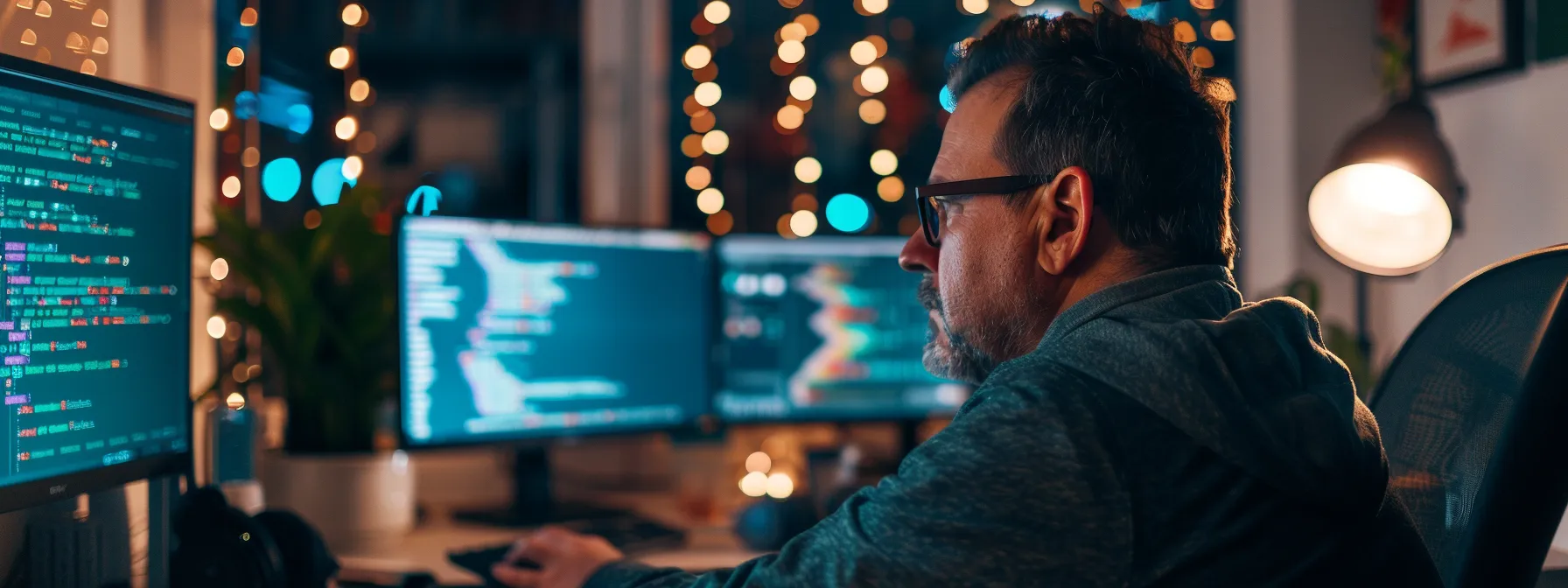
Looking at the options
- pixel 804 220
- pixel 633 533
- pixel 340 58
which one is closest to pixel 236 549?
pixel 633 533

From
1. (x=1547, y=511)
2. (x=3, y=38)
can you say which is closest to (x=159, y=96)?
(x=3, y=38)

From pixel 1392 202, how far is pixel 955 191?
0.92 metres

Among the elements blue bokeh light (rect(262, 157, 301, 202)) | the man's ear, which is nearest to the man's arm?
the man's ear

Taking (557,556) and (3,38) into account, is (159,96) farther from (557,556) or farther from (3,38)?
(557,556)

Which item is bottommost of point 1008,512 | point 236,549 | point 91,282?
point 236,549

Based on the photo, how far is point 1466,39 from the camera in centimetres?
191

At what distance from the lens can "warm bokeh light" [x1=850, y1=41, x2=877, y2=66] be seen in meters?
2.27

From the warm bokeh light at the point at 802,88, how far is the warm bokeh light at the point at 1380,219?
3.28 ft

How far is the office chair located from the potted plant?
1.23 m

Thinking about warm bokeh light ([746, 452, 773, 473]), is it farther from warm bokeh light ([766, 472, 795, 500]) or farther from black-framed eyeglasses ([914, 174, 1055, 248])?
black-framed eyeglasses ([914, 174, 1055, 248])

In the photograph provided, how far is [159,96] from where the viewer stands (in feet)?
3.48

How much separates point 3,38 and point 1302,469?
1191 millimetres

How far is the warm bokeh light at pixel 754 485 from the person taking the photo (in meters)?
1.95

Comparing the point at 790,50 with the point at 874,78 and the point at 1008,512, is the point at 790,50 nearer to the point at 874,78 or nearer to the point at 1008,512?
the point at 874,78
